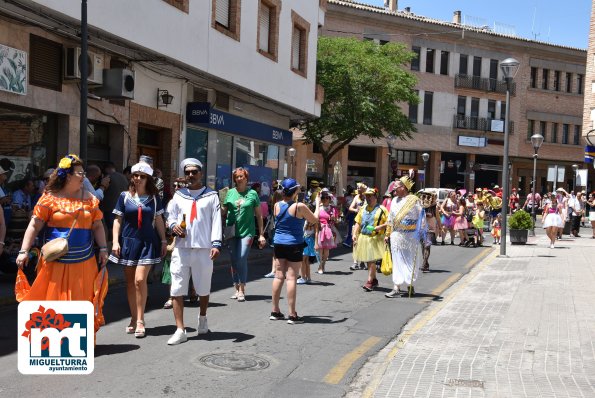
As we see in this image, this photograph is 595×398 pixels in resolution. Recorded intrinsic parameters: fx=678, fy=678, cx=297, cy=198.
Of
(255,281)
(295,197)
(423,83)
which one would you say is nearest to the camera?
(295,197)

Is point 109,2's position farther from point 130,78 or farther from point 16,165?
point 16,165

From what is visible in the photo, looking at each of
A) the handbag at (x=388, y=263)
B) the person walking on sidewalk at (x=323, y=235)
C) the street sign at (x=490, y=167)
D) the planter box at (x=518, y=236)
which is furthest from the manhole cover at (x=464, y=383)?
Result: the street sign at (x=490, y=167)

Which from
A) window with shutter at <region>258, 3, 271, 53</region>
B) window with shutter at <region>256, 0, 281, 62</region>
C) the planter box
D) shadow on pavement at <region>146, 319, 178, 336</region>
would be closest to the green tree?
window with shutter at <region>256, 0, 281, 62</region>

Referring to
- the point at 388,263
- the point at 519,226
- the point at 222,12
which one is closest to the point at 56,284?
the point at 388,263

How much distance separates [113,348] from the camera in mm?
6570

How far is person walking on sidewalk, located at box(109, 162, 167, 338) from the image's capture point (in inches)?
273

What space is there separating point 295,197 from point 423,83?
A: 143 ft

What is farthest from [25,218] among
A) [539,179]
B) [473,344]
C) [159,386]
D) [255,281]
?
[539,179]

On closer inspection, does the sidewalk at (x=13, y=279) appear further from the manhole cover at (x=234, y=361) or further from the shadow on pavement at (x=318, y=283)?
the manhole cover at (x=234, y=361)

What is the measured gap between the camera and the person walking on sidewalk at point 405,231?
10148mm

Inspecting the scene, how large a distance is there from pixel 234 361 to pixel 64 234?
1910mm

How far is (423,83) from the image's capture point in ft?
164

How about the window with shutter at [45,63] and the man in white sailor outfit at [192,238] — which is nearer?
the man in white sailor outfit at [192,238]

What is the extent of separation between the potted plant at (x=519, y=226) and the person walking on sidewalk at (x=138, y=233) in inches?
674
